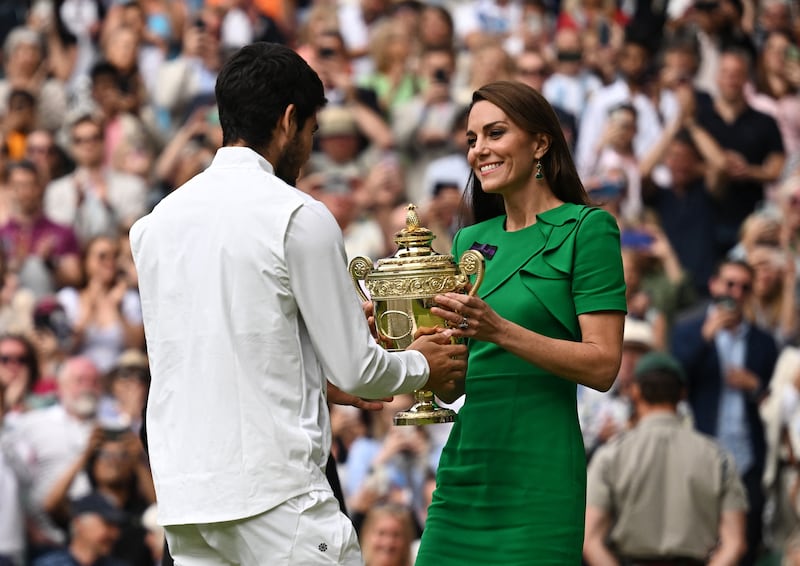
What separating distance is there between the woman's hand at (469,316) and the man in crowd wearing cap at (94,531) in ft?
16.3

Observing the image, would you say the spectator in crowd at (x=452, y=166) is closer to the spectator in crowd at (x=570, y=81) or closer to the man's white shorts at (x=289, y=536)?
the spectator in crowd at (x=570, y=81)

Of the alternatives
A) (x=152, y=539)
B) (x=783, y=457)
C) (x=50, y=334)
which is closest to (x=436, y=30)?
(x=50, y=334)

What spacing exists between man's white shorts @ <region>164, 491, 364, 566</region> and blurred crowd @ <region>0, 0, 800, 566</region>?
157 inches

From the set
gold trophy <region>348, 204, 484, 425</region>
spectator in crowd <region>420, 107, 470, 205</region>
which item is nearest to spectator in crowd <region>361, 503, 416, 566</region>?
spectator in crowd <region>420, 107, 470, 205</region>

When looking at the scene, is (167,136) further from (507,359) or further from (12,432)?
(507,359)

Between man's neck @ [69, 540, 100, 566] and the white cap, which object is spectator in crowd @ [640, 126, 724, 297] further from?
man's neck @ [69, 540, 100, 566]

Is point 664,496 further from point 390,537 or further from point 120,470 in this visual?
point 120,470

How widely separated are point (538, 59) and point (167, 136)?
9.73 feet

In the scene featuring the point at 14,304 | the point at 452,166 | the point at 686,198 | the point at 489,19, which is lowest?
the point at 14,304

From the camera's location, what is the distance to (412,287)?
4.68m

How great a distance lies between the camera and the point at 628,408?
28.3 ft

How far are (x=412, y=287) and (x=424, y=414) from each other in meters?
0.35

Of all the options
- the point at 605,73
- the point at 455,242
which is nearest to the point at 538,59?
the point at 605,73

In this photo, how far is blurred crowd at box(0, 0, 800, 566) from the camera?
895 centimetres
